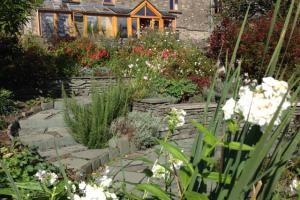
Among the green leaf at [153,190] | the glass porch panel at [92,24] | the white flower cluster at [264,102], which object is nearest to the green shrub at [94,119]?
the green leaf at [153,190]

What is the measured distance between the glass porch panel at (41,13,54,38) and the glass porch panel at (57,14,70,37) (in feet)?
1.34

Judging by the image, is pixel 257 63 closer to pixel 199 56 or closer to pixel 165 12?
pixel 199 56

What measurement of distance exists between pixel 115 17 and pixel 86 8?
1.90 m

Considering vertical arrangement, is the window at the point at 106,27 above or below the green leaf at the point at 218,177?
above

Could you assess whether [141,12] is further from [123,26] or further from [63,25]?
[63,25]

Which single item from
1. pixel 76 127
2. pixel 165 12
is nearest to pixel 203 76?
pixel 76 127

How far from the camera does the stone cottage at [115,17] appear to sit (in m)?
22.7

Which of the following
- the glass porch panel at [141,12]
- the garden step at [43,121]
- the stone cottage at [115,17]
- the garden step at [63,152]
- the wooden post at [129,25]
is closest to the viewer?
the garden step at [63,152]

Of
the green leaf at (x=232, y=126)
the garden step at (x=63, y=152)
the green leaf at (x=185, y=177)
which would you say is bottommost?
the garden step at (x=63, y=152)

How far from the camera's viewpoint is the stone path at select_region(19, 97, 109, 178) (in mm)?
4762

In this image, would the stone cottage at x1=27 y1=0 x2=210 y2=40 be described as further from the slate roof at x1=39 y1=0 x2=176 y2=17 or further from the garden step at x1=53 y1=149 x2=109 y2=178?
the garden step at x1=53 y1=149 x2=109 y2=178

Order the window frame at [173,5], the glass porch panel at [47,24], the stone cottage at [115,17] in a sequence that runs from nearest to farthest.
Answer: the glass porch panel at [47,24]
the stone cottage at [115,17]
the window frame at [173,5]

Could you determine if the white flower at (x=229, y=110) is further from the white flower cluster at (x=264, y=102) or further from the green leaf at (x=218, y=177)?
the green leaf at (x=218, y=177)

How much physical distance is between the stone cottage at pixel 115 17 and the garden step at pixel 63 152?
15.6 metres
